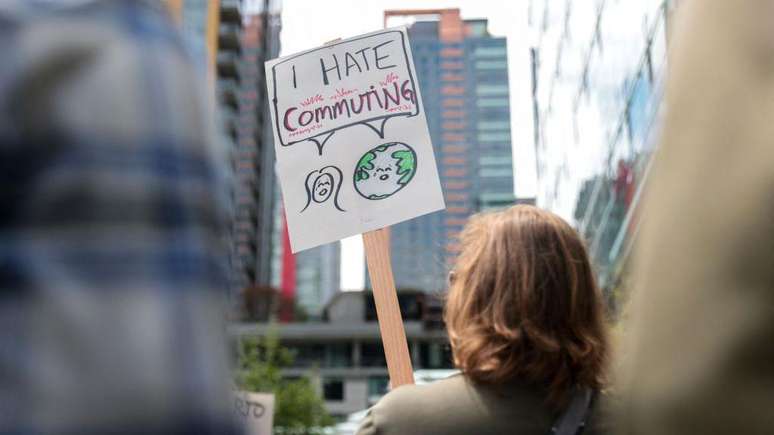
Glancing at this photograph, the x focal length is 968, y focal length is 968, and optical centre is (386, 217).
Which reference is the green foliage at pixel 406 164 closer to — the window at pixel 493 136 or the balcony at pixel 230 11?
the balcony at pixel 230 11

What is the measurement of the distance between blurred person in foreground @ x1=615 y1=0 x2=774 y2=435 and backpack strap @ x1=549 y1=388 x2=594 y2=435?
976mm

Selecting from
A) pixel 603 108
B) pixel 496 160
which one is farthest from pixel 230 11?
pixel 603 108

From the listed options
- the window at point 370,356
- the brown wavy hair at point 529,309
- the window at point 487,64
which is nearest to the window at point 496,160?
the window at point 487,64

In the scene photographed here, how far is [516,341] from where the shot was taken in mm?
1840

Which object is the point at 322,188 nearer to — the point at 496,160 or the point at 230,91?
the point at 230,91

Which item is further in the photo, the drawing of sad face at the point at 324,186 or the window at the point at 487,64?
the window at the point at 487,64

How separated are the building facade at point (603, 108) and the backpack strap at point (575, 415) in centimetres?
655

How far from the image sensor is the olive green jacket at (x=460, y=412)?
1.77m

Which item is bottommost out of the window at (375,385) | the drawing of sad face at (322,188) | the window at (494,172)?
the window at (375,385)

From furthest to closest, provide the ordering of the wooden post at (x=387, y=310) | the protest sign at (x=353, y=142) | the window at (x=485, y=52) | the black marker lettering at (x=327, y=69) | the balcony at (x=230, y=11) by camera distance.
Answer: the window at (x=485, y=52) < the balcony at (x=230, y=11) < the black marker lettering at (x=327, y=69) < the protest sign at (x=353, y=142) < the wooden post at (x=387, y=310)

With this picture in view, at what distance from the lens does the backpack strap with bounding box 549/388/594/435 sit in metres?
1.76

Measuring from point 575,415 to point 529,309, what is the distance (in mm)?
218

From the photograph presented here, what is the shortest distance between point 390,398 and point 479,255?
1.15 feet

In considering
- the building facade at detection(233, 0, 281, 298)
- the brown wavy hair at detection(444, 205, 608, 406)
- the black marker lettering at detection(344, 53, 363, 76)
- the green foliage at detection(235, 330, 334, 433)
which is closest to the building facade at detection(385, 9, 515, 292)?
the building facade at detection(233, 0, 281, 298)
